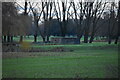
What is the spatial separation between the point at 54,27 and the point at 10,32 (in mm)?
11485

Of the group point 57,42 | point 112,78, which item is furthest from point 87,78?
point 57,42

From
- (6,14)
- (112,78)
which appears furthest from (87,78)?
(6,14)

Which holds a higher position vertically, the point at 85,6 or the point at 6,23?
the point at 85,6

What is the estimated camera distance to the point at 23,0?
84.5 feet

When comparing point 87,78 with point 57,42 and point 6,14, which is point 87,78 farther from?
point 57,42

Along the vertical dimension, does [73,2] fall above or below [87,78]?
above

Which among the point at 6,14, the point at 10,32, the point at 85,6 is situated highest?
the point at 85,6

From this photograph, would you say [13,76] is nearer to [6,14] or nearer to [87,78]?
[87,78]

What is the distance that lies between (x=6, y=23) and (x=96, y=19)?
→ 13.9 meters

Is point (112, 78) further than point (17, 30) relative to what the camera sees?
No

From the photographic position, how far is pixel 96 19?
30.1 m

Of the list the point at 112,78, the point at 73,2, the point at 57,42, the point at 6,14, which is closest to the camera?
the point at 112,78

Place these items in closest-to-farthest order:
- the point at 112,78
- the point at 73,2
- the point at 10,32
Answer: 1. the point at 112,78
2. the point at 10,32
3. the point at 73,2

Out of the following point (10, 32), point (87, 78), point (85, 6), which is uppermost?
point (85, 6)
